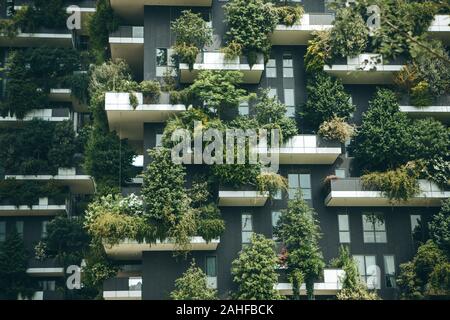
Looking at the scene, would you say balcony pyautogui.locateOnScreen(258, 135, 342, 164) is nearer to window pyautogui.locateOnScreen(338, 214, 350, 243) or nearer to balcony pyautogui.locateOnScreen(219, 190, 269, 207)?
balcony pyautogui.locateOnScreen(219, 190, 269, 207)

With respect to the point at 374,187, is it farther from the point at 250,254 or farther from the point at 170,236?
the point at 170,236

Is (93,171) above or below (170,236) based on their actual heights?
above

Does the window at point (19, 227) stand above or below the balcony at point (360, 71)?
below

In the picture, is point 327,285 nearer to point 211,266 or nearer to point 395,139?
point 211,266

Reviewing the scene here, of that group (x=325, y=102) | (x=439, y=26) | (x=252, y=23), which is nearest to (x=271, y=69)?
(x=252, y=23)

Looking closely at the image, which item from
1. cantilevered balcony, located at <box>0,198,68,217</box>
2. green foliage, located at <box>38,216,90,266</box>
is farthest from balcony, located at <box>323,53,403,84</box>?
cantilevered balcony, located at <box>0,198,68,217</box>

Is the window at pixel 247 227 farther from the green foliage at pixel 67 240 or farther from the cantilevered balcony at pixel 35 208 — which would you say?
the cantilevered balcony at pixel 35 208

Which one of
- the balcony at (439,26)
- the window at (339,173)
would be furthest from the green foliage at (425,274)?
the balcony at (439,26)
